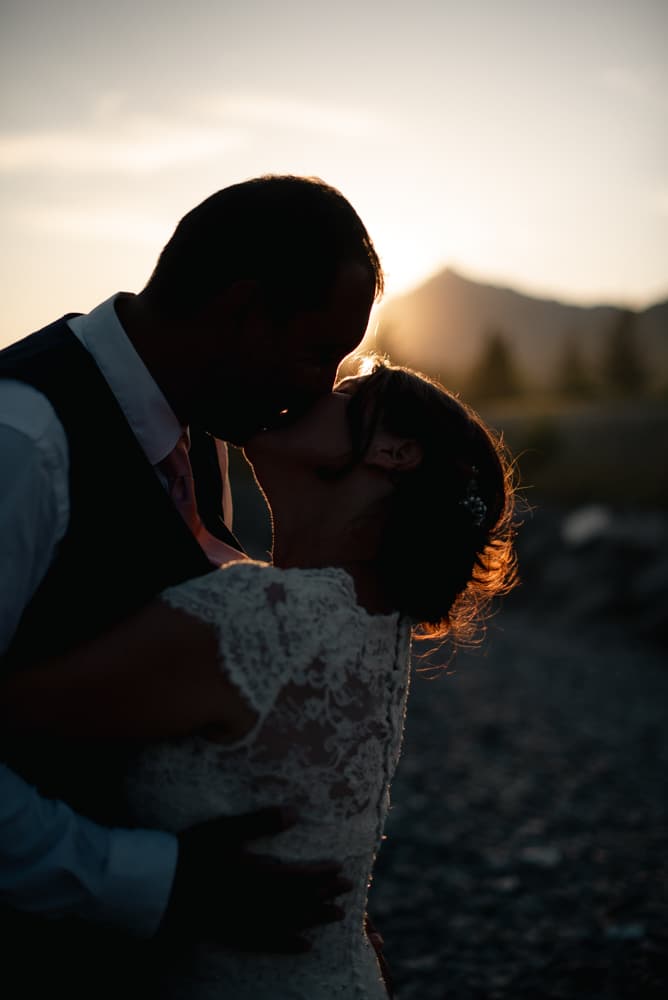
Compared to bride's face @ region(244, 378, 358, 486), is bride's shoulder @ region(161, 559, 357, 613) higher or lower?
lower

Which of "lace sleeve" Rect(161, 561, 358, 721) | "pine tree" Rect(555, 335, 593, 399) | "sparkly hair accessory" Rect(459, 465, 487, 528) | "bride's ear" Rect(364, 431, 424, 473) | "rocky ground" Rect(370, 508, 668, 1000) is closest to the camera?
"lace sleeve" Rect(161, 561, 358, 721)

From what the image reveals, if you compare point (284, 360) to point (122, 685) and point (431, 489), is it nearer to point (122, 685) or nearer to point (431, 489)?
point (431, 489)

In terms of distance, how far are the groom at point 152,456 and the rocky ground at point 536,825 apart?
429cm

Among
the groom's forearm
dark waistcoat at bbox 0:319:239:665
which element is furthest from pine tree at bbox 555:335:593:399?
the groom's forearm

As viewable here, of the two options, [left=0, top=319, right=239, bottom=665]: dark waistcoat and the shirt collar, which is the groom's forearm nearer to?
[left=0, top=319, right=239, bottom=665]: dark waistcoat

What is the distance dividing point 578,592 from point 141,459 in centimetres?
1752

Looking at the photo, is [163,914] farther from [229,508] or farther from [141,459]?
[229,508]

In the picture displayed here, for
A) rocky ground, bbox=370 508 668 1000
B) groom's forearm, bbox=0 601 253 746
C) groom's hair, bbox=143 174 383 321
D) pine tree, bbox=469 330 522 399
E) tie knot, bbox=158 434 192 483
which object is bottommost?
→ pine tree, bbox=469 330 522 399

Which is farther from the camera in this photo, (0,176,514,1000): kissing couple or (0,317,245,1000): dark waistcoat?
(0,317,245,1000): dark waistcoat

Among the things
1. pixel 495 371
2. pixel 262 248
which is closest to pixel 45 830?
pixel 262 248

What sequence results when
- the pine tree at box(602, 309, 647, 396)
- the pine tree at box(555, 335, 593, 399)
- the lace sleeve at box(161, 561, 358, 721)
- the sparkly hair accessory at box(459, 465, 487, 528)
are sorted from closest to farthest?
the lace sleeve at box(161, 561, 358, 721)
the sparkly hair accessory at box(459, 465, 487, 528)
the pine tree at box(555, 335, 593, 399)
the pine tree at box(602, 309, 647, 396)

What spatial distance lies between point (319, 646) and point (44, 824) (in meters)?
0.64

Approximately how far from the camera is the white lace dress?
1.96m

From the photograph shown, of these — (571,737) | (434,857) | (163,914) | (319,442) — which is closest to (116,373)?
(319,442)
